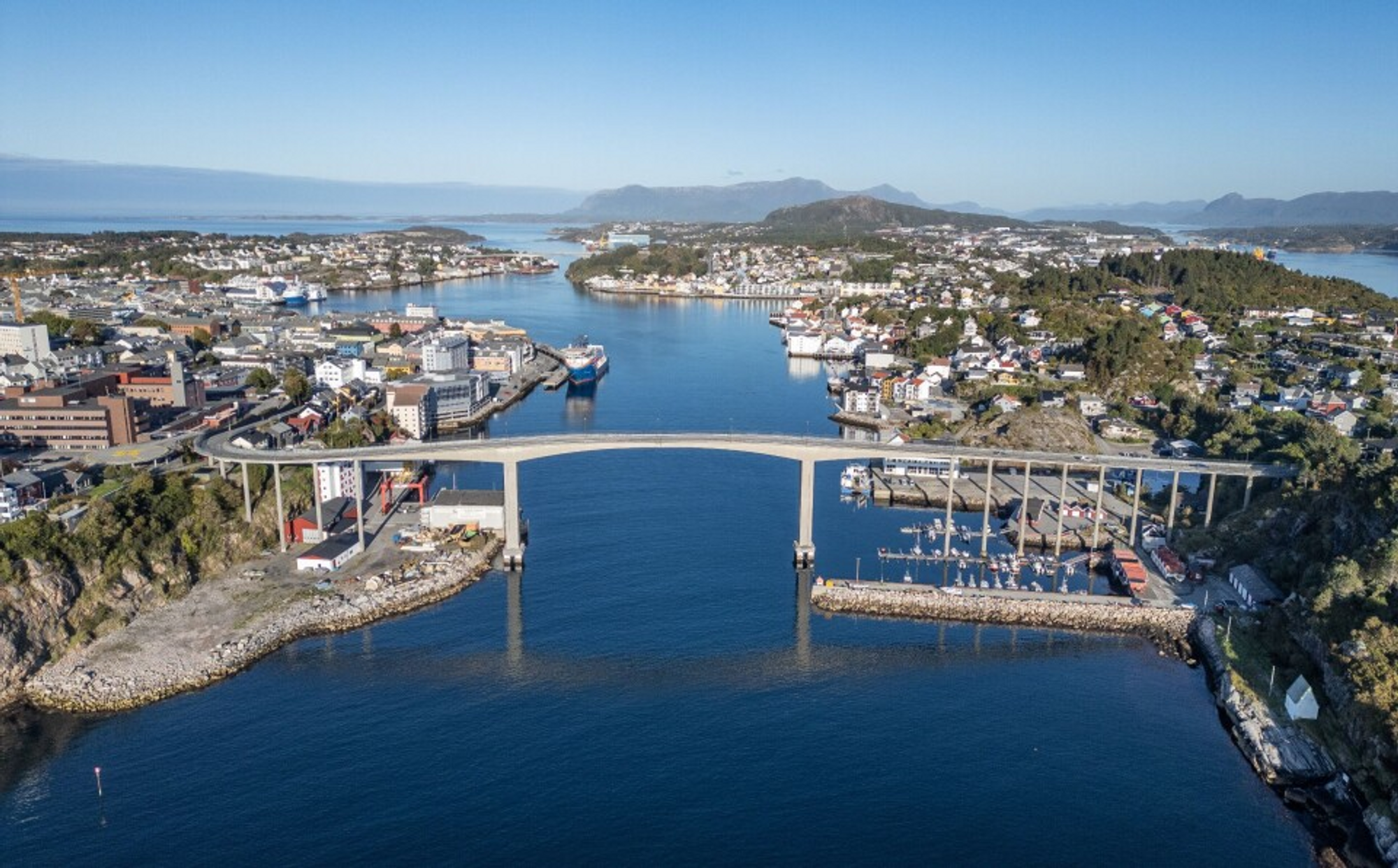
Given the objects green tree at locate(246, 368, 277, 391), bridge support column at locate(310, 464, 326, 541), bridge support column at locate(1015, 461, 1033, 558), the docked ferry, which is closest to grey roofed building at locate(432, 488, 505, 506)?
bridge support column at locate(310, 464, 326, 541)

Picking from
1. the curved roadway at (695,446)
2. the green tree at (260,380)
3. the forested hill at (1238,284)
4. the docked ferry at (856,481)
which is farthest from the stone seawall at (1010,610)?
the forested hill at (1238,284)

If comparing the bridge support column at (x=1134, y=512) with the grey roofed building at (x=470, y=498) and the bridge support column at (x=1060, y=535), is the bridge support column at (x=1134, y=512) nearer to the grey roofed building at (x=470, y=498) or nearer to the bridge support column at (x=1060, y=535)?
the bridge support column at (x=1060, y=535)

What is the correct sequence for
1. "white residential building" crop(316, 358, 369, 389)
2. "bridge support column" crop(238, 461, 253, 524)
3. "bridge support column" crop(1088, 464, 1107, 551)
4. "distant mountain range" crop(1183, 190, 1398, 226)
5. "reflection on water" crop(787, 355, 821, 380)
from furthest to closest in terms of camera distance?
"distant mountain range" crop(1183, 190, 1398, 226) < "reflection on water" crop(787, 355, 821, 380) < "white residential building" crop(316, 358, 369, 389) < "bridge support column" crop(1088, 464, 1107, 551) < "bridge support column" crop(238, 461, 253, 524)

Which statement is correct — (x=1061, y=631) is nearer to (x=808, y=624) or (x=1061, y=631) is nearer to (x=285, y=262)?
(x=808, y=624)

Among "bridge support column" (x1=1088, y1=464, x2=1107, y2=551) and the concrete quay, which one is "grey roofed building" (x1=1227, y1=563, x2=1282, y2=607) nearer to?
the concrete quay

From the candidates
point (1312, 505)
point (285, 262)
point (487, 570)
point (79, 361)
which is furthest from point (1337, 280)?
point (285, 262)

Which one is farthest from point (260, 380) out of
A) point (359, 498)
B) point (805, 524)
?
point (805, 524)
